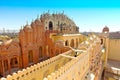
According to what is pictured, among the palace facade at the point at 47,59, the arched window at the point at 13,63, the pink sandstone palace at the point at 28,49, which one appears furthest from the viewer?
the arched window at the point at 13,63

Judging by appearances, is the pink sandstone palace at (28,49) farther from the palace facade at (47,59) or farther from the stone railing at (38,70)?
the stone railing at (38,70)

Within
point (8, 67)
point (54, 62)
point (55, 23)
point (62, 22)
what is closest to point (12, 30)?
point (55, 23)

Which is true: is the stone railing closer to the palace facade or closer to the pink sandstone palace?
the palace facade

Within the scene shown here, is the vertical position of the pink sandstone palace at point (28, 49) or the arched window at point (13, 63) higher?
the pink sandstone palace at point (28, 49)

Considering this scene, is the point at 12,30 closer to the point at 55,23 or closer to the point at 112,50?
the point at 55,23

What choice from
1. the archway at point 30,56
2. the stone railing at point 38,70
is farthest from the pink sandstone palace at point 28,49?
the stone railing at point 38,70

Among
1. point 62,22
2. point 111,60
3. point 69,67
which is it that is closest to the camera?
point 69,67

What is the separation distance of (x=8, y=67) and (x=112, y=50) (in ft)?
76.0

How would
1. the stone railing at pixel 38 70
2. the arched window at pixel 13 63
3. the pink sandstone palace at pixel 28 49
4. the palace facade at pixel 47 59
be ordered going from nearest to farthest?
the stone railing at pixel 38 70 < the palace facade at pixel 47 59 < the pink sandstone palace at pixel 28 49 < the arched window at pixel 13 63

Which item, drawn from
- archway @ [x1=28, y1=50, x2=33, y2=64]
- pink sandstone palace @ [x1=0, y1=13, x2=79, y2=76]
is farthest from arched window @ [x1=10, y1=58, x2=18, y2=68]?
archway @ [x1=28, y1=50, x2=33, y2=64]

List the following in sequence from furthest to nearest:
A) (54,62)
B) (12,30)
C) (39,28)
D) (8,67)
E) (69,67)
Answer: (12,30) < (39,28) < (8,67) < (54,62) < (69,67)

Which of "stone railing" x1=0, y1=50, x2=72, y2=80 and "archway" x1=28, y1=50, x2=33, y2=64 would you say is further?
"archway" x1=28, y1=50, x2=33, y2=64

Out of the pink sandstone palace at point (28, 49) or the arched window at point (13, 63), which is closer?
the pink sandstone palace at point (28, 49)

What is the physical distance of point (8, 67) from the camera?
13.9 meters
